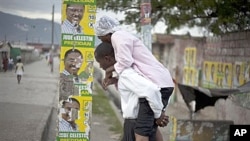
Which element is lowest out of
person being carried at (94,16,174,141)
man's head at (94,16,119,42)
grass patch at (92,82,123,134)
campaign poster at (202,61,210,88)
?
grass patch at (92,82,123,134)

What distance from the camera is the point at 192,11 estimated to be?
30.3 feet

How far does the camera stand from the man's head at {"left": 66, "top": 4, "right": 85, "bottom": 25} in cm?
534

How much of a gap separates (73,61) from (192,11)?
4.46 meters

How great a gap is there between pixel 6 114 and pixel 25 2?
69.0 inches

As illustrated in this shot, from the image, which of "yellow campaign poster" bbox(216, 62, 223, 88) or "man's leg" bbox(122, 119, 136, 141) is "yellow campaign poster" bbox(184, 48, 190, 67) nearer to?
"yellow campaign poster" bbox(216, 62, 223, 88)

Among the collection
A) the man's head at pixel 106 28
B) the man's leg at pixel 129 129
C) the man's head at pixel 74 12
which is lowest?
the man's leg at pixel 129 129

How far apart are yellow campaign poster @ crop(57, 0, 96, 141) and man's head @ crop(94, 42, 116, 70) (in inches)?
84.0

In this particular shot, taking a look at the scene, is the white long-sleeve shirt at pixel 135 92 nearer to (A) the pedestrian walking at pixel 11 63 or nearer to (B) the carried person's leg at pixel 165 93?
(B) the carried person's leg at pixel 165 93

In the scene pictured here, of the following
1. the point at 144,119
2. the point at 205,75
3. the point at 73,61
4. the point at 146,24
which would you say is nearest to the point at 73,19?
the point at 73,61

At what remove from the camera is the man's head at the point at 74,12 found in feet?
17.5

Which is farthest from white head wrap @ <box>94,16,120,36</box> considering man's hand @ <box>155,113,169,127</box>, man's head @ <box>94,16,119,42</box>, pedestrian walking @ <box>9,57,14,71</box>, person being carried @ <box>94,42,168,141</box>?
pedestrian walking @ <box>9,57,14,71</box>

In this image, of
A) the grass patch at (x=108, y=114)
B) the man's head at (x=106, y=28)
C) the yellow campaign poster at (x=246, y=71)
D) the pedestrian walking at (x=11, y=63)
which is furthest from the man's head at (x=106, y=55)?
the yellow campaign poster at (x=246, y=71)

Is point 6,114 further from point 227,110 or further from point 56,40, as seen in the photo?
point 227,110

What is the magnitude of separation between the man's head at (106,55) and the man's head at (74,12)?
2.18m
